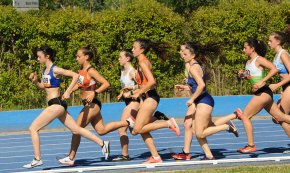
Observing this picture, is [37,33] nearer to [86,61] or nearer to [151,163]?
[86,61]

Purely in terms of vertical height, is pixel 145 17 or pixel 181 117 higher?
pixel 145 17

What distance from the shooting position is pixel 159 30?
2259cm

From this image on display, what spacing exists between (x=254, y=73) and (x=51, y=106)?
318cm

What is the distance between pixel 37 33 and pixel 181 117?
506 centimetres

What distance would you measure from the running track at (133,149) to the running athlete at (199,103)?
397mm

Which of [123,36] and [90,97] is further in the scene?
[123,36]

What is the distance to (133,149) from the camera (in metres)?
14.3

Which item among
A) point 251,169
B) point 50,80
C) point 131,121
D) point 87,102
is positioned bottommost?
point 251,169

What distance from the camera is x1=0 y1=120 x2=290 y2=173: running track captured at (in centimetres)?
1215

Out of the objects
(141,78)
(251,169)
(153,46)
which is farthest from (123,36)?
(251,169)

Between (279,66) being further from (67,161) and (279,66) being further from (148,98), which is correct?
(67,161)

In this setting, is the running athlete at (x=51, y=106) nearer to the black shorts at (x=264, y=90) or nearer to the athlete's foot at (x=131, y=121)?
the athlete's foot at (x=131, y=121)

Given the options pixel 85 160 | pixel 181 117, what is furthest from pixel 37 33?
pixel 85 160

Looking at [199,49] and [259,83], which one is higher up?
[199,49]
